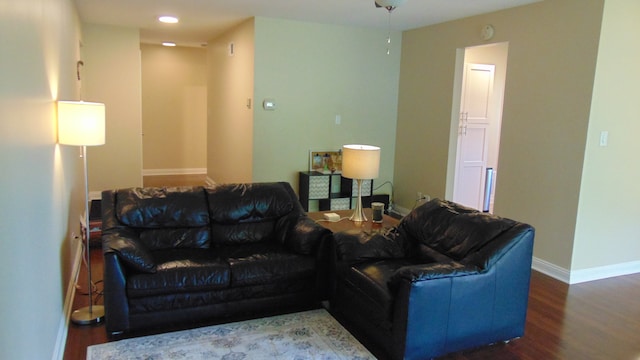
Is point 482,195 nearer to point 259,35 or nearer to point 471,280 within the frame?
point 259,35

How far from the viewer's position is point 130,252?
9.30 feet

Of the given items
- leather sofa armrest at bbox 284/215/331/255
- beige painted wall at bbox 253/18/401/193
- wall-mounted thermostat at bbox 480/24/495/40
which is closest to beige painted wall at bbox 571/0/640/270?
wall-mounted thermostat at bbox 480/24/495/40

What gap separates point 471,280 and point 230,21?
433cm

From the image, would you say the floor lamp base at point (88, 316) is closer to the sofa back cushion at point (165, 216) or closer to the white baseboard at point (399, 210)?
the sofa back cushion at point (165, 216)

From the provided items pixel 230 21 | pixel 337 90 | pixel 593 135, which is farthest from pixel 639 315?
pixel 230 21

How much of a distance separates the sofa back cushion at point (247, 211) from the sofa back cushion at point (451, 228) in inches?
38.4

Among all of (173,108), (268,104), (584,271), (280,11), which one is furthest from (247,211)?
(173,108)

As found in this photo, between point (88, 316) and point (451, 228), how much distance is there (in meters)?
2.42

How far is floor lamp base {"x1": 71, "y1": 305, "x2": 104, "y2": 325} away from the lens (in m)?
3.05

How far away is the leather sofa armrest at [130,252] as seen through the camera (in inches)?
111

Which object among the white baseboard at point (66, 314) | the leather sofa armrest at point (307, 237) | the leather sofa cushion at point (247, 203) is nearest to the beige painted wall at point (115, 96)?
the white baseboard at point (66, 314)

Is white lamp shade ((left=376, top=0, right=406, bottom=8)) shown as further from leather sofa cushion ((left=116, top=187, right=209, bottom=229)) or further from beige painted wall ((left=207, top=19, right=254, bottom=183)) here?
beige painted wall ((left=207, top=19, right=254, bottom=183))

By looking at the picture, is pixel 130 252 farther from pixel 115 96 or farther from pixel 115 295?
pixel 115 96

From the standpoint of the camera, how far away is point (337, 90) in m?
5.85
